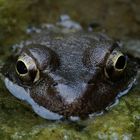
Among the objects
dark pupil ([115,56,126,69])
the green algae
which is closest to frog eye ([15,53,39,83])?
the green algae

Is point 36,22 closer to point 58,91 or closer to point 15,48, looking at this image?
point 15,48

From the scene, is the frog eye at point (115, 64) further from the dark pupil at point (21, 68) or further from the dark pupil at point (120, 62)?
the dark pupil at point (21, 68)

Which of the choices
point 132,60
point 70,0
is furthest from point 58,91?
point 70,0

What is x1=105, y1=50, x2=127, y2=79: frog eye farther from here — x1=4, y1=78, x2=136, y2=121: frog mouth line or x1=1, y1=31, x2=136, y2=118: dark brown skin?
x1=4, y1=78, x2=136, y2=121: frog mouth line

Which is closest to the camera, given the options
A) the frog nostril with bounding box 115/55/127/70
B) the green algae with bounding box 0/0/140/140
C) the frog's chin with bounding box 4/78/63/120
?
the green algae with bounding box 0/0/140/140

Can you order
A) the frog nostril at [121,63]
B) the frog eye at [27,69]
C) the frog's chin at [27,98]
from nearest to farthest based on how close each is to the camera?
the frog's chin at [27,98], the frog eye at [27,69], the frog nostril at [121,63]

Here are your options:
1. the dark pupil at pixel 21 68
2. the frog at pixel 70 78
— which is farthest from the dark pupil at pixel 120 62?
the dark pupil at pixel 21 68
